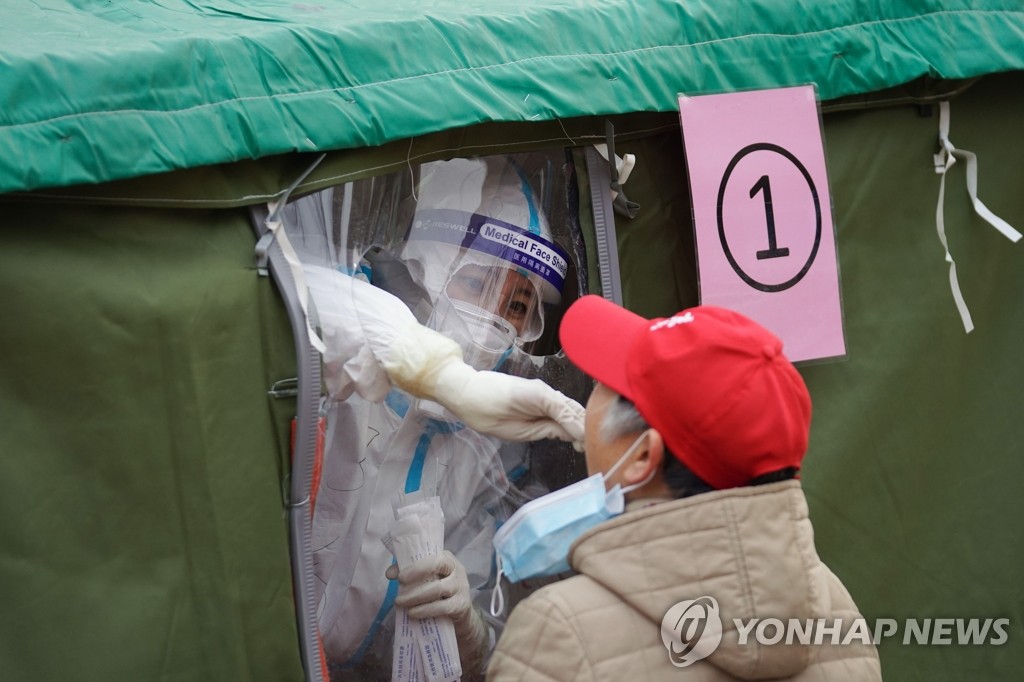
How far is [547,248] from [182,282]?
0.66 meters

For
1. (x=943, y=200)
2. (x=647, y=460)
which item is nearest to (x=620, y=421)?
(x=647, y=460)

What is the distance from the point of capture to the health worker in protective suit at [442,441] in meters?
1.79

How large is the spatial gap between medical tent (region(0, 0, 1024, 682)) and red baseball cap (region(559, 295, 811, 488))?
529mm

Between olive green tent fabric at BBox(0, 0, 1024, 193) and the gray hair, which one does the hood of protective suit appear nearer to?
the gray hair

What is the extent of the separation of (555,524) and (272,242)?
0.57 m

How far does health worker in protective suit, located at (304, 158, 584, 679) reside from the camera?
5.87 ft

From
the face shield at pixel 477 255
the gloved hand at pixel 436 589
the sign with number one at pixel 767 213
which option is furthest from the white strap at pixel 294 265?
the sign with number one at pixel 767 213

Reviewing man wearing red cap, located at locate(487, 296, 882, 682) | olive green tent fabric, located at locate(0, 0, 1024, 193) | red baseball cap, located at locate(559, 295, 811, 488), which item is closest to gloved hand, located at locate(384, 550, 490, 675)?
man wearing red cap, located at locate(487, 296, 882, 682)

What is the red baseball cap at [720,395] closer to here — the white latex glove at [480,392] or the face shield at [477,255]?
the white latex glove at [480,392]

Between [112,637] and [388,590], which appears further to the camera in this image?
[388,590]

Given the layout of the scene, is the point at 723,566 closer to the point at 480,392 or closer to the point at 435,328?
the point at 480,392

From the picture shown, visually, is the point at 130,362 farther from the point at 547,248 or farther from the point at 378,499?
the point at 547,248

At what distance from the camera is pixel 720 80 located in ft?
6.31

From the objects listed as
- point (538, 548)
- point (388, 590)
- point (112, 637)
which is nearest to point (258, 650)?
point (112, 637)
